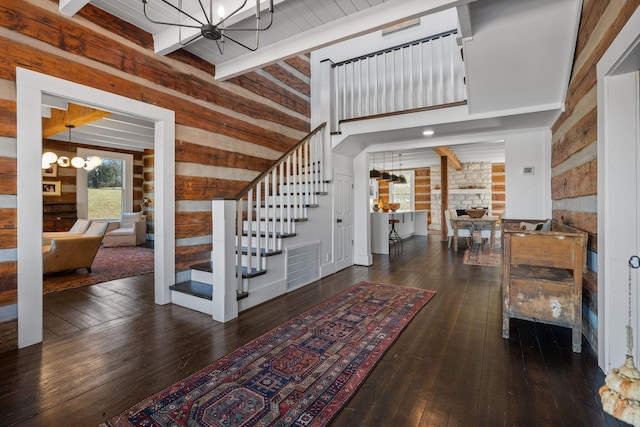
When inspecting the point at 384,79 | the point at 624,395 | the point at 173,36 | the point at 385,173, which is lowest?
the point at 624,395

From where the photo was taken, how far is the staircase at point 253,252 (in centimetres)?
288

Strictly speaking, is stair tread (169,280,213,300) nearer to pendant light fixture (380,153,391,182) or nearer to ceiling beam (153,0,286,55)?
ceiling beam (153,0,286,55)

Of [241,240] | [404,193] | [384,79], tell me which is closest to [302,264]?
[241,240]

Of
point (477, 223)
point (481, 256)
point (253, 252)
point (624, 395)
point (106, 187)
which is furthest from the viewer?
point (106, 187)

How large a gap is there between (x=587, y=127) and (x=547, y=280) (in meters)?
1.23

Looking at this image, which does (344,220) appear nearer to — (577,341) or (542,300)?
(542,300)

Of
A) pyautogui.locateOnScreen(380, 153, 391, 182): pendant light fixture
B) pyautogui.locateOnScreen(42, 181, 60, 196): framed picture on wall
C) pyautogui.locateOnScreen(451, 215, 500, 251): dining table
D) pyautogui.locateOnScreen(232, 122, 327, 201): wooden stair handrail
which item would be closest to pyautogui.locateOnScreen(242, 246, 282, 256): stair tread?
pyautogui.locateOnScreen(232, 122, 327, 201): wooden stair handrail

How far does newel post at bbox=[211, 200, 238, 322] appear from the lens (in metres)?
2.84

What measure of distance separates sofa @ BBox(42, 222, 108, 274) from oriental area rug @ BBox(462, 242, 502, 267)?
6.33 m

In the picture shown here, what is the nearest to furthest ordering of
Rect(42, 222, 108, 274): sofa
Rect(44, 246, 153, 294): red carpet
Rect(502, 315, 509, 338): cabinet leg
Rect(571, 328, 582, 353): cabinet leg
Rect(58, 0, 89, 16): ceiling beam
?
Rect(571, 328, 582, 353): cabinet leg < Rect(58, 0, 89, 16): ceiling beam < Rect(502, 315, 509, 338): cabinet leg < Rect(44, 246, 153, 294): red carpet < Rect(42, 222, 108, 274): sofa

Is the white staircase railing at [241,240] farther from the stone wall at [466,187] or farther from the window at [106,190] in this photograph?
the stone wall at [466,187]

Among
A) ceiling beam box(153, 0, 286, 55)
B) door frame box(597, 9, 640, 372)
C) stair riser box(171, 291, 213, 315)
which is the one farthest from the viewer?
stair riser box(171, 291, 213, 315)

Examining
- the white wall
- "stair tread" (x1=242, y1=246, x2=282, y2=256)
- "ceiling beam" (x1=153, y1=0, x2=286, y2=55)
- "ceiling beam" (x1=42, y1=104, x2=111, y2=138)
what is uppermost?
"ceiling beam" (x1=153, y1=0, x2=286, y2=55)

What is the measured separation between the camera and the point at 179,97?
338 centimetres
